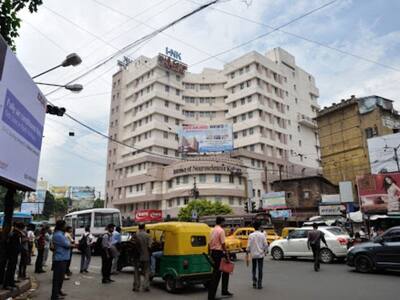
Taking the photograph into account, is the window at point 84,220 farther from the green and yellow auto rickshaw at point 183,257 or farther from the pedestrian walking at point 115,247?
the green and yellow auto rickshaw at point 183,257

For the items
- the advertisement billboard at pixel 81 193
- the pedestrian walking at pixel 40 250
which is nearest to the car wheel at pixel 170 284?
the pedestrian walking at pixel 40 250

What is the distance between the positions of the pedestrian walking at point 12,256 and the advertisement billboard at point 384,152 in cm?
3514

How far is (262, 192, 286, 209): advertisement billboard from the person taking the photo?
41.0m

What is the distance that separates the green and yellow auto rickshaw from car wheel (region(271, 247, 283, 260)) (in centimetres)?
963

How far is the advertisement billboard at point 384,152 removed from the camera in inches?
1373

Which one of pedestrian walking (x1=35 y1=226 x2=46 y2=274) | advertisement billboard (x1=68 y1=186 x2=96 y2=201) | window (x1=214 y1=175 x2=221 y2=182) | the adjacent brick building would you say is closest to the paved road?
pedestrian walking (x1=35 y1=226 x2=46 y2=274)

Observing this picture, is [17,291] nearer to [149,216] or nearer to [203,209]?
[203,209]

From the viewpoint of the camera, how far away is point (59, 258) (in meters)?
7.92

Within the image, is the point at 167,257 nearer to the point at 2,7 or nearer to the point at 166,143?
the point at 2,7

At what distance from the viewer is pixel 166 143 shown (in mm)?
61531

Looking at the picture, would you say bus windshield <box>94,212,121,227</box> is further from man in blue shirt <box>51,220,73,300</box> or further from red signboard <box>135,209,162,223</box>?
red signboard <box>135,209,162,223</box>

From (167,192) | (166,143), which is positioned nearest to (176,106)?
(166,143)

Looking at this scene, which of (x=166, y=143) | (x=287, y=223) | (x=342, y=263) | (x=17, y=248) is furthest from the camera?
(x=166, y=143)

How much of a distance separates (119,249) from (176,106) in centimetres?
5430
